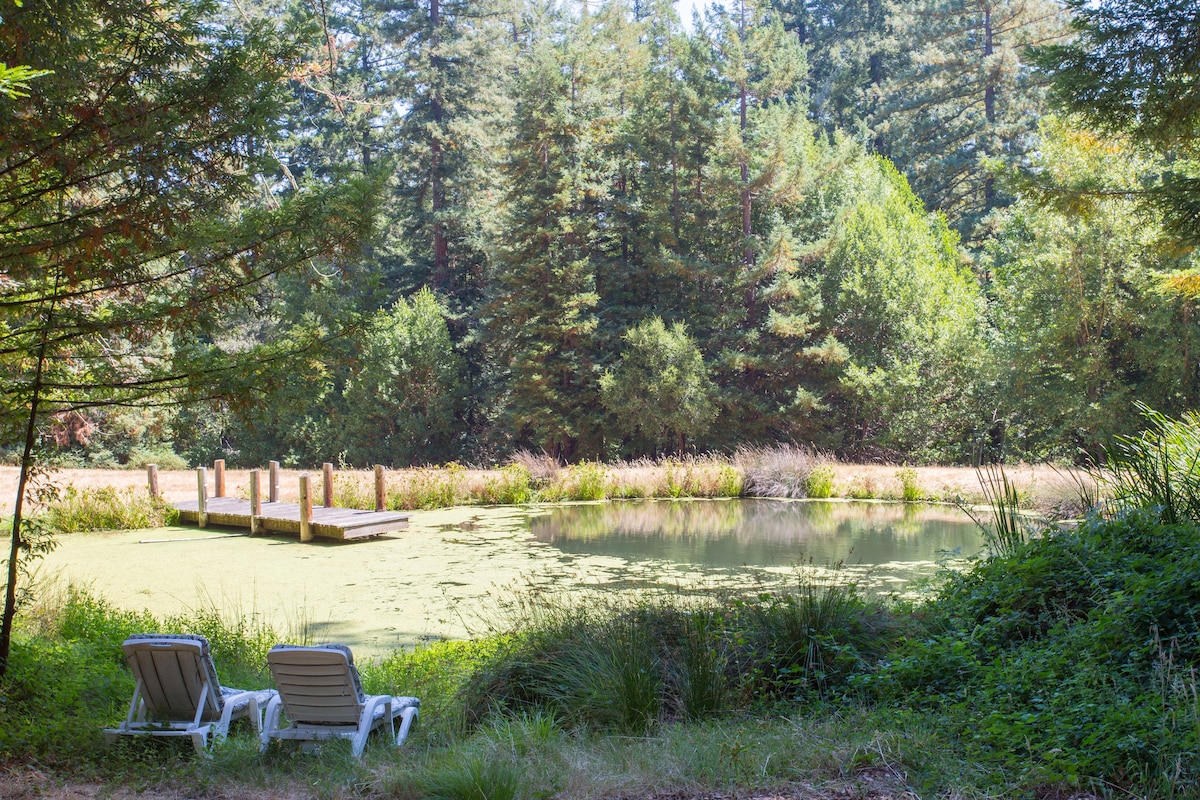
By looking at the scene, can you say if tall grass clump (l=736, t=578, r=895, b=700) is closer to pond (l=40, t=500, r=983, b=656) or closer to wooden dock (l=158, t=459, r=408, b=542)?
pond (l=40, t=500, r=983, b=656)

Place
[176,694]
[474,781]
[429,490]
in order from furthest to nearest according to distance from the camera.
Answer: [429,490], [176,694], [474,781]

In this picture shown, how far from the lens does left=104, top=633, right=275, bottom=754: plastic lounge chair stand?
4254 millimetres

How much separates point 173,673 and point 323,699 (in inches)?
28.7

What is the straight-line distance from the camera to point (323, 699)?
434cm

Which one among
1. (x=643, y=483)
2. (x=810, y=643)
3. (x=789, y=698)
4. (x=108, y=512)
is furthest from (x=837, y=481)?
(x=789, y=698)

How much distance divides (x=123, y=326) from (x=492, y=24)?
3003 cm

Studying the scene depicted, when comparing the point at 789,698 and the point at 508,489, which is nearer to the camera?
the point at 789,698

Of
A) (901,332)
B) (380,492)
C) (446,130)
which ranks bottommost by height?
(380,492)

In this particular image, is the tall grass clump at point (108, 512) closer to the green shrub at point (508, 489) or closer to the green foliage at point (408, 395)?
the green shrub at point (508, 489)

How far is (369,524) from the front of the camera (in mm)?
13320

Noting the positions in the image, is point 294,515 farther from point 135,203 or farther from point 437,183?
point 437,183

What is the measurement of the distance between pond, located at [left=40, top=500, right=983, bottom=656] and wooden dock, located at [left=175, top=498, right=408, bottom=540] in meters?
0.27

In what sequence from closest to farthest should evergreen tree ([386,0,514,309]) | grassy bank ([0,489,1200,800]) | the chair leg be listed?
1. grassy bank ([0,489,1200,800])
2. the chair leg
3. evergreen tree ([386,0,514,309])

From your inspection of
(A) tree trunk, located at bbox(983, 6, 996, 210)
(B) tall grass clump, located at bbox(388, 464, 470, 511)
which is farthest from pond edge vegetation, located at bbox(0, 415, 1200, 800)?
(A) tree trunk, located at bbox(983, 6, 996, 210)
